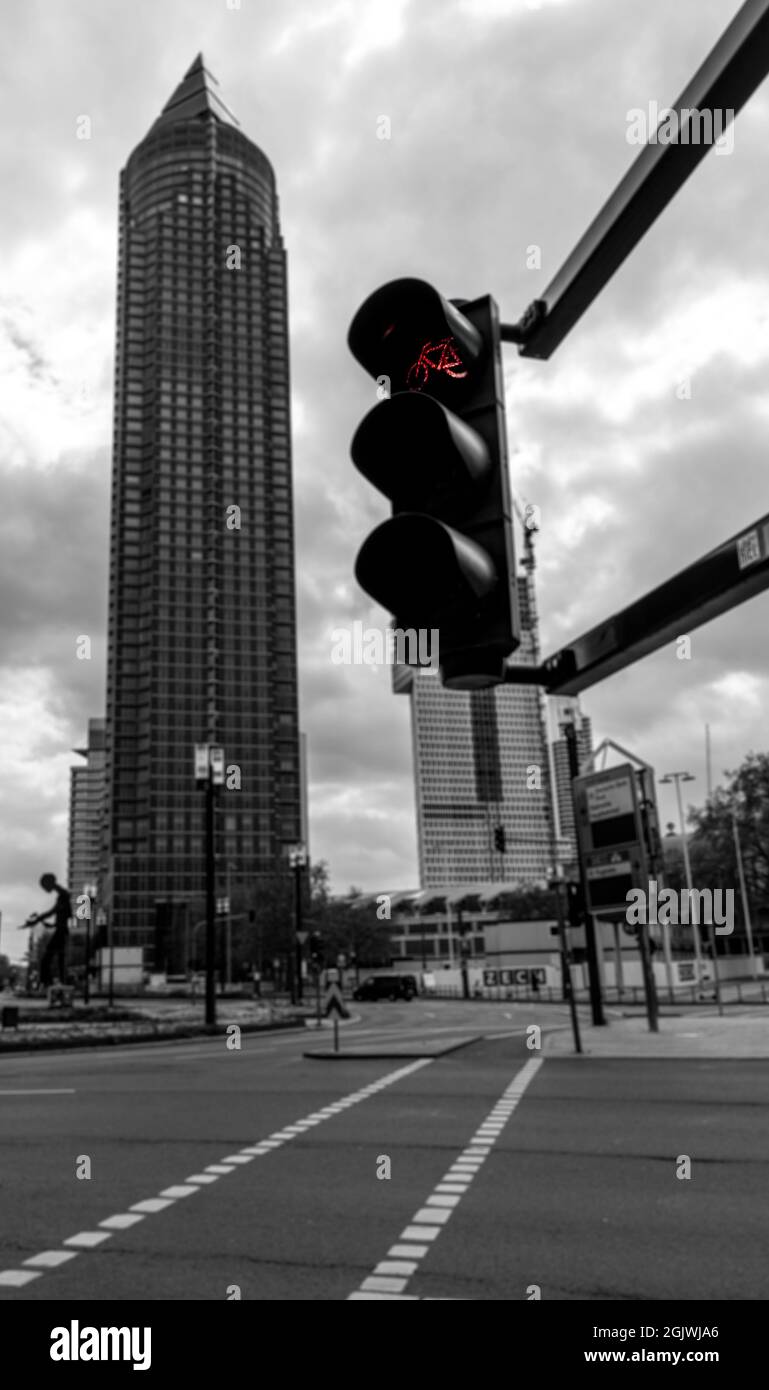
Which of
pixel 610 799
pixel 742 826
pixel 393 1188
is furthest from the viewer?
pixel 742 826

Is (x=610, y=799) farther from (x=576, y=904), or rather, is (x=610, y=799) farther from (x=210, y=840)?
(x=210, y=840)

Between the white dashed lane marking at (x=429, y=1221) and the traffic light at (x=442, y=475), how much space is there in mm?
4598

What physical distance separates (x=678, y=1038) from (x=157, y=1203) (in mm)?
19256

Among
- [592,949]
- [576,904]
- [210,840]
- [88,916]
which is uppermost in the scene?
[210,840]

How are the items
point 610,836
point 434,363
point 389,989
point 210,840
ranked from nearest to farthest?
point 434,363 → point 610,836 → point 210,840 → point 389,989

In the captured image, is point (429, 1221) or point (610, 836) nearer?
point (429, 1221)

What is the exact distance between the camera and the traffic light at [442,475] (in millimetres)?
2600

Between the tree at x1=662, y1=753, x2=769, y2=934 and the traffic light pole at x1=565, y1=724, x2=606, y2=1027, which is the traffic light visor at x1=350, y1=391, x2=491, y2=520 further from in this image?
the tree at x1=662, y1=753, x2=769, y2=934

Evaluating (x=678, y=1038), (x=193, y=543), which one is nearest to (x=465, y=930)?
(x=193, y=543)

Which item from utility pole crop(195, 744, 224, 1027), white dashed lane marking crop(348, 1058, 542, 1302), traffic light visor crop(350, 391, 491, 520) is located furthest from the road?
utility pole crop(195, 744, 224, 1027)

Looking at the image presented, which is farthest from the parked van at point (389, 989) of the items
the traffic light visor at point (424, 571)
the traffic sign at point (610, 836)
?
the traffic light visor at point (424, 571)

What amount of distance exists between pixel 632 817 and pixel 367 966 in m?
88.0

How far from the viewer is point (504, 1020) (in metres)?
38.4

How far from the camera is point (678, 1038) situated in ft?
82.8
